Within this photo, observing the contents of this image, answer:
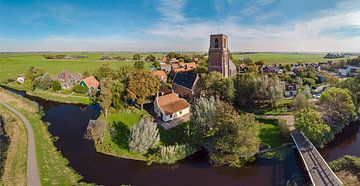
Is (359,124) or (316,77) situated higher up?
(316,77)

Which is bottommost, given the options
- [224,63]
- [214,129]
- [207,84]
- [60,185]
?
[60,185]

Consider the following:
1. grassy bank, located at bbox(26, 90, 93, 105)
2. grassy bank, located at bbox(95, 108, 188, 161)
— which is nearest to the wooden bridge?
grassy bank, located at bbox(95, 108, 188, 161)

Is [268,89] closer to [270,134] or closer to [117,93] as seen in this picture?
[270,134]

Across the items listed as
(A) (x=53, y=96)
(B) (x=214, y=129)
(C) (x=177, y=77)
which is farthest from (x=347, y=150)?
(A) (x=53, y=96)

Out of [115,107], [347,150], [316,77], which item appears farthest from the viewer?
[316,77]

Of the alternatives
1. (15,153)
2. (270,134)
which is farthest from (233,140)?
(15,153)

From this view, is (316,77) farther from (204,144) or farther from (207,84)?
(204,144)

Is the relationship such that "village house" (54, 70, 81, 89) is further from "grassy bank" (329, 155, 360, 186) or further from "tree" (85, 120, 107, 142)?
"grassy bank" (329, 155, 360, 186)
